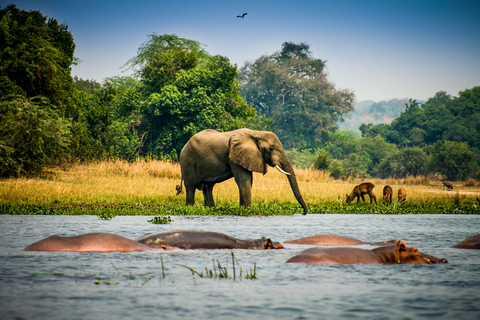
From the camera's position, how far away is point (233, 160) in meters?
15.0

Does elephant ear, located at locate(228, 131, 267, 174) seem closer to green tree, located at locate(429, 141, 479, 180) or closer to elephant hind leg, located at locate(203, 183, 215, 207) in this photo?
elephant hind leg, located at locate(203, 183, 215, 207)

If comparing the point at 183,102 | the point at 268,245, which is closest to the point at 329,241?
the point at 268,245

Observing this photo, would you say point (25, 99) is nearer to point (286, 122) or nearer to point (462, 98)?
point (286, 122)

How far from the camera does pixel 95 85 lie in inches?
2489

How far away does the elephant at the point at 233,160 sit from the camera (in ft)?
49.5

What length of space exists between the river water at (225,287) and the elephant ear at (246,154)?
628cm

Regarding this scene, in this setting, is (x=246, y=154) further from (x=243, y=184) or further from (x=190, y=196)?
(x=190, y=196)

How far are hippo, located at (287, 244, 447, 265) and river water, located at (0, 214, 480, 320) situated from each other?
191mm

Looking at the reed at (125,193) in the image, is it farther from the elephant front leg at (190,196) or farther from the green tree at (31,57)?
the green tree at (31,57)

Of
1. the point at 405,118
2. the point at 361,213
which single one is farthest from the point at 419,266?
the point at 405,118

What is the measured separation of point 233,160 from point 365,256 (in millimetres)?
7890

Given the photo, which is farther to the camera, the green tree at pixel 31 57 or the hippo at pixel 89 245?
the green tree at pixel 31 57

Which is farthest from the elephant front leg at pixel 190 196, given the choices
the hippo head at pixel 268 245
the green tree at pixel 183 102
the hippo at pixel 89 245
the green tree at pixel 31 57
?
the green tree at pixel 183 102

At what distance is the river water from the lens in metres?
4.97
